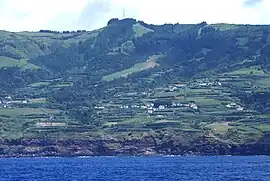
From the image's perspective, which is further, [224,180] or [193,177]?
[193,177]

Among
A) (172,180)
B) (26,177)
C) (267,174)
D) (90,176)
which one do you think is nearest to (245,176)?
(267,174)

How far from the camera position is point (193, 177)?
133500 mm

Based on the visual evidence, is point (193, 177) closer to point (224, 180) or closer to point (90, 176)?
point (224, 180)

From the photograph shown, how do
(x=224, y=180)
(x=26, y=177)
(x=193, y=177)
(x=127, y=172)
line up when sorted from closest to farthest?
(x=224, y=180) < (x=193, y=177) < (x=26, y=177) < (x=127, y=172)

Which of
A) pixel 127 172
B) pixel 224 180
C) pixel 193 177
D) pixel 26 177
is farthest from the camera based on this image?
pixel 127 172

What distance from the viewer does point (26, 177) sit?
144375 millimetres

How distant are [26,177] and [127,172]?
77.4 ft

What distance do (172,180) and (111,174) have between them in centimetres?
2854

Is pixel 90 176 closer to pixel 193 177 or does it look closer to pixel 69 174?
pixel 69 174

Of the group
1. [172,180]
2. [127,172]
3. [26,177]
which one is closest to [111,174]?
[127,172]

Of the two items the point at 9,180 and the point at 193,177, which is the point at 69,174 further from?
the point at 193,177

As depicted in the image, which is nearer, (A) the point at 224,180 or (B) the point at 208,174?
(A) the point at 224,180

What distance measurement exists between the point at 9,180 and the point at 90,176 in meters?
18.7

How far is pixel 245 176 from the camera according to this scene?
13362cm
